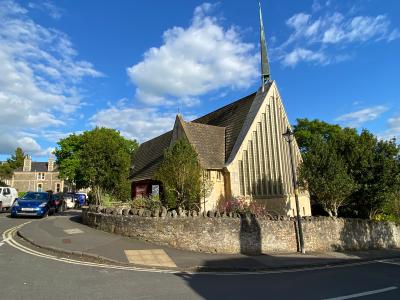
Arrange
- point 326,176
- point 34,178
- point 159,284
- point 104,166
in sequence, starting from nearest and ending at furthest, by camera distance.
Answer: point 159,284 → point 326,176 → point 104,166 → point 34,178

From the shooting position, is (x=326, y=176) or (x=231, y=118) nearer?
(x=326, y=176)

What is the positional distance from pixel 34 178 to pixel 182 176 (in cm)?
7969

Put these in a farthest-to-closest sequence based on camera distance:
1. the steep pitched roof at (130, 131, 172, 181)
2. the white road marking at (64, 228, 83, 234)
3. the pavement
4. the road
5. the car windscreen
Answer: the steep pitched roof at (130, 131, 172, 181), the car windscreen, the white road marking at (64, 228, 83, 234), the pavement, the road

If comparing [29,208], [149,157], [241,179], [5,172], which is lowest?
[29,208]

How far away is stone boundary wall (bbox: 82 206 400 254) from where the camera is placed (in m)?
14.4

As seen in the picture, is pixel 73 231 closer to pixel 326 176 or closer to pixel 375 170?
pixel 326 176

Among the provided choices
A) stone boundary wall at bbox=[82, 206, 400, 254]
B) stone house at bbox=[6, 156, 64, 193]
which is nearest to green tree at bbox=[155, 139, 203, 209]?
stone boundary wall at bbox=[82, 206, 400, 254]

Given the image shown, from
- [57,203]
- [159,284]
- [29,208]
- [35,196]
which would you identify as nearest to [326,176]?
[159,284]

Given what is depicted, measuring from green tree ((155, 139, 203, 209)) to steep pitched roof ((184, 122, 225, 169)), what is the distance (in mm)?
5857

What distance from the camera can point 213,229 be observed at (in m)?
14.8

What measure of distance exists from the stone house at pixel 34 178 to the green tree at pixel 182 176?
75.2 meters

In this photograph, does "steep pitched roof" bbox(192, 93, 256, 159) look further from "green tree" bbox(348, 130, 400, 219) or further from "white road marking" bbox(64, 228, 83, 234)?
"white road marking" bbox(64, 228, 83, 234)

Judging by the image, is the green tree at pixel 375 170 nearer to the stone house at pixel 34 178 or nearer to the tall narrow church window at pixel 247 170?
the tall narrow church window at pixel 247 170

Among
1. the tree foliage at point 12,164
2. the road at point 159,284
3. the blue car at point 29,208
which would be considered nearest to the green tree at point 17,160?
the tree foliage at point 12,164
